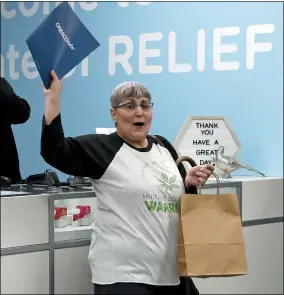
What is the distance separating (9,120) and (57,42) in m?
0.99

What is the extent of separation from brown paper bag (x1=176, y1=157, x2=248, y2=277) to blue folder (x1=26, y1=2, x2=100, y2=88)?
0.59 metres

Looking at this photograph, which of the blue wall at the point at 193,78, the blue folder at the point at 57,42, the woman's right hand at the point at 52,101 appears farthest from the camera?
the blue wall at the point at 193,78

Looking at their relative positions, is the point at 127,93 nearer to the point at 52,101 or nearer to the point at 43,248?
the point at 52,101

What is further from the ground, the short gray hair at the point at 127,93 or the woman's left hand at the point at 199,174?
the short gray hair at the point at 127,93

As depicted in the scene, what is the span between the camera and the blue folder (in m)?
2.56

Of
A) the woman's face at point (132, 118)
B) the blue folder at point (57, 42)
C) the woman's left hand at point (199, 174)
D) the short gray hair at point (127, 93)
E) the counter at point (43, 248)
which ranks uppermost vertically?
the blue folder at point (57, 42)

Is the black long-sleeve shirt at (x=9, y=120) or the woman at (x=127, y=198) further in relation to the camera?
the black long-sleeve shirt at (x=9, y=120)

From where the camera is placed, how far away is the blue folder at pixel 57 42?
2.56m

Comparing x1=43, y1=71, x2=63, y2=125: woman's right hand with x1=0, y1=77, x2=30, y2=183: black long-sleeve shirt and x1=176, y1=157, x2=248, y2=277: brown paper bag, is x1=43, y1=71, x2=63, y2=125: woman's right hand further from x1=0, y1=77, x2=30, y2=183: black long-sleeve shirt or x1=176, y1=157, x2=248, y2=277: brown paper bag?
x1=0, y1=77, x2=30, y2=183: black long-sleeve shirt

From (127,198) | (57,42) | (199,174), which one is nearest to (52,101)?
(57,42)

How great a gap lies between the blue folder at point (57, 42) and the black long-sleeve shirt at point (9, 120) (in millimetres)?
849

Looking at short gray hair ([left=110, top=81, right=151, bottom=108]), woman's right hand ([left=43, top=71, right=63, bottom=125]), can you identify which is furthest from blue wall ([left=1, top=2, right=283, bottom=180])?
woman's right hand ([left=43, top=71, right=63, bottom=125])

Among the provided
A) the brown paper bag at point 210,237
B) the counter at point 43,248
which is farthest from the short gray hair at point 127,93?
the counter at point 43,248

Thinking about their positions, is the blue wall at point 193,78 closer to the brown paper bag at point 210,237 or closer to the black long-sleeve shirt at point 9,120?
the black long-sleeve shirt at point 9,120
